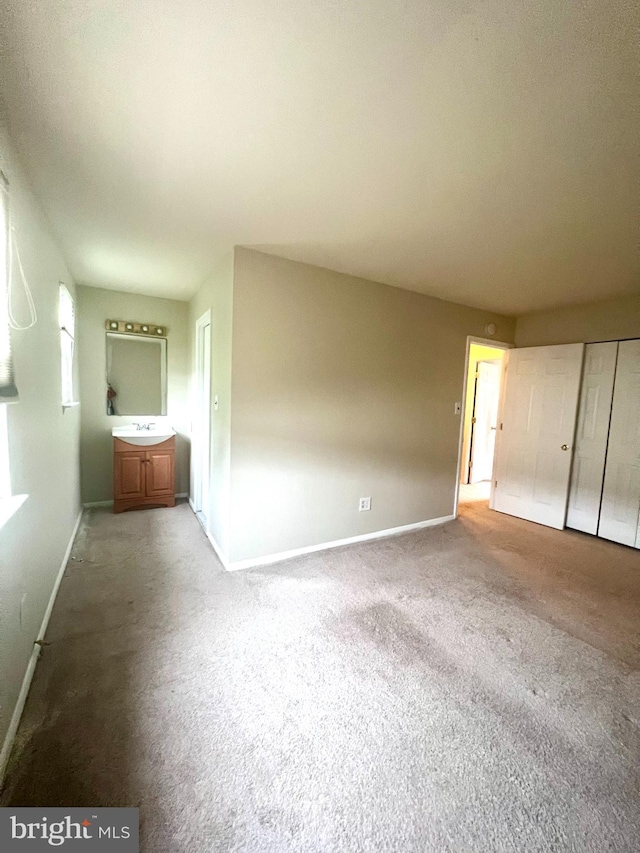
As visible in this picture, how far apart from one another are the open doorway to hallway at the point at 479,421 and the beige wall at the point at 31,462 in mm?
4517

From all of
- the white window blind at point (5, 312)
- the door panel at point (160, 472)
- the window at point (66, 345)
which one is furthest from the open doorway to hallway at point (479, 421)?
the white window blind at point (5, 312)

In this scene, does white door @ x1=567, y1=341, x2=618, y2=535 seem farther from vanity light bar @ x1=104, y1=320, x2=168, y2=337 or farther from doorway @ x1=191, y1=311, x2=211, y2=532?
vanity light bar @ x1=104, y1=320, x2=168, y2=337

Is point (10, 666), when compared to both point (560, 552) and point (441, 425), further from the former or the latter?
point (560, 552)

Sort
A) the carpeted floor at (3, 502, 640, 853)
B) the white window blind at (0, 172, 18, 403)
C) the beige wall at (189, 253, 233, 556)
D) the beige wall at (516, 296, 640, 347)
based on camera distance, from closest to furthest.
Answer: the carpeted floor at (3, 502, 640, 853) → the white window blind at (0, 172, 18, 403) → the beige wall at (189, 253, 233, 556) → the beige wall at (516, 296, 640, 347)

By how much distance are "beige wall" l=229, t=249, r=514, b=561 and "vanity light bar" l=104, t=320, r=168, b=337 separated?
200 cm

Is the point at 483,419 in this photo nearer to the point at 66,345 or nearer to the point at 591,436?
the point at 591,436

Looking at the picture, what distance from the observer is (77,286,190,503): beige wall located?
3.64m

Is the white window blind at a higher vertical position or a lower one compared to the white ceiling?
lower

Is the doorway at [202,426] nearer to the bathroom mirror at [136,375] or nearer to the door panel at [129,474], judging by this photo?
the door panel at [129,474]

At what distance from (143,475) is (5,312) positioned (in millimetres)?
2724

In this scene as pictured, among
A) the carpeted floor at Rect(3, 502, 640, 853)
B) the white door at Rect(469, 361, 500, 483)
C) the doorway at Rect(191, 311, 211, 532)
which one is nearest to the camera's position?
the carpeted floor at Rect(3, 502, 640, 853)

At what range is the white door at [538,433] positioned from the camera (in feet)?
11.9

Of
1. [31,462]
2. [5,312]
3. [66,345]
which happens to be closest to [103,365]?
[66,345]

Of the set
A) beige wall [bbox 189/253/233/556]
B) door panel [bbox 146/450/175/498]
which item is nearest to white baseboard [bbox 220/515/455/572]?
beige wall [bbox 189/253/233/556]
